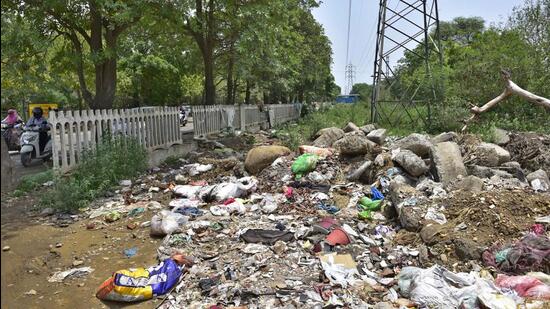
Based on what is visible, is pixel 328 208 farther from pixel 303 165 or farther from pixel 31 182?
pixel 31 182

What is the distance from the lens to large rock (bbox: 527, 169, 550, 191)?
5945 millimetres

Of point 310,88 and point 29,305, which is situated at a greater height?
point 310,88

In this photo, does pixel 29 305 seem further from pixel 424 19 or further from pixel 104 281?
pixel 424 19

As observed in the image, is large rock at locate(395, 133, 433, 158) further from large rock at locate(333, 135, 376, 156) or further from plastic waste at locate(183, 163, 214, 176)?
plastic waste at locate(183, 163, 214, 176)

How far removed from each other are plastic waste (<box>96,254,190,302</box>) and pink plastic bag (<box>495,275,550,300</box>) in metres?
2.72

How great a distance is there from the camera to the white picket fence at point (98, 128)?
20.0 feet

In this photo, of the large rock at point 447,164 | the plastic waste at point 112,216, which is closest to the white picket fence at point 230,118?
the plastic waste at point 112,216

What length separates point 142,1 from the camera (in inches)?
314

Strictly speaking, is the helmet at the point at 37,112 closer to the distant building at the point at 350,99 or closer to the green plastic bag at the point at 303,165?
the green plastic bag at the point at 303,165

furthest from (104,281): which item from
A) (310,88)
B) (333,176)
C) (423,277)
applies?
(310,88)

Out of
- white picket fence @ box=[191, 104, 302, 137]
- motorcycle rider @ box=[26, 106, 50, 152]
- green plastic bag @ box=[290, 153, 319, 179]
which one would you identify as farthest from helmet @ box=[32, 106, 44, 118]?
green plastic bag @ box=[290, 153, 319, 179]

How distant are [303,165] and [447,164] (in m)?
2.28

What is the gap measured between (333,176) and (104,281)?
4.30 metres

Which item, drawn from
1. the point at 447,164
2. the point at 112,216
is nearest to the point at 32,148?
the point at 112,216
